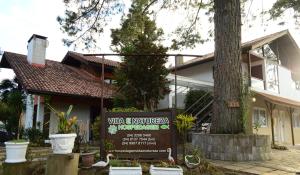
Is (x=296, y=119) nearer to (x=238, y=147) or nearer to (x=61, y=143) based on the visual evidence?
(x=238, y=147)

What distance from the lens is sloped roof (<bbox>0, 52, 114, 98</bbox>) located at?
1306 centimetres

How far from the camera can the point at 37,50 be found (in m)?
15.9

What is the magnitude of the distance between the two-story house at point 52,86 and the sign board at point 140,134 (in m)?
5.75

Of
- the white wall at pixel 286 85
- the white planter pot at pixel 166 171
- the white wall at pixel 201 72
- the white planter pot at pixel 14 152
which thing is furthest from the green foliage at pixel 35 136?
the white wall at pixel 286 85

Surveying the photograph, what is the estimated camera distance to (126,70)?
44.9 feet

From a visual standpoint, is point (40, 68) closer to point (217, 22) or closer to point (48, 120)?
point (48, 120)

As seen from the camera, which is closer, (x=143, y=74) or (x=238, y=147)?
(x=238, y=147)

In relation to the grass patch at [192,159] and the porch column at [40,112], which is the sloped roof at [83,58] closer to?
the porch column at [40,112]

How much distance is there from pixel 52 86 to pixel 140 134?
8.40 metres

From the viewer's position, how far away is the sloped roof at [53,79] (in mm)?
13062

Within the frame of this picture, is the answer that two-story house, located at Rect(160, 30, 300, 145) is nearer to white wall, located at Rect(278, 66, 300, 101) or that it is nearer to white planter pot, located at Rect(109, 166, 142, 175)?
white wall, located at Rect(278, 66, 300, 101)

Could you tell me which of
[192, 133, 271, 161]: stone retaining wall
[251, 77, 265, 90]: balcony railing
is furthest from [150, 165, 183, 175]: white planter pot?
[251, 77, 265, 90]: balcony railing

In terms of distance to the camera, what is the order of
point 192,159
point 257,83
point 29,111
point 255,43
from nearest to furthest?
point 192,159 < point 29,111 < point 255,43 < point 257,83

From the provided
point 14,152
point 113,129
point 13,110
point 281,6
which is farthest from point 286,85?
point 14,152
